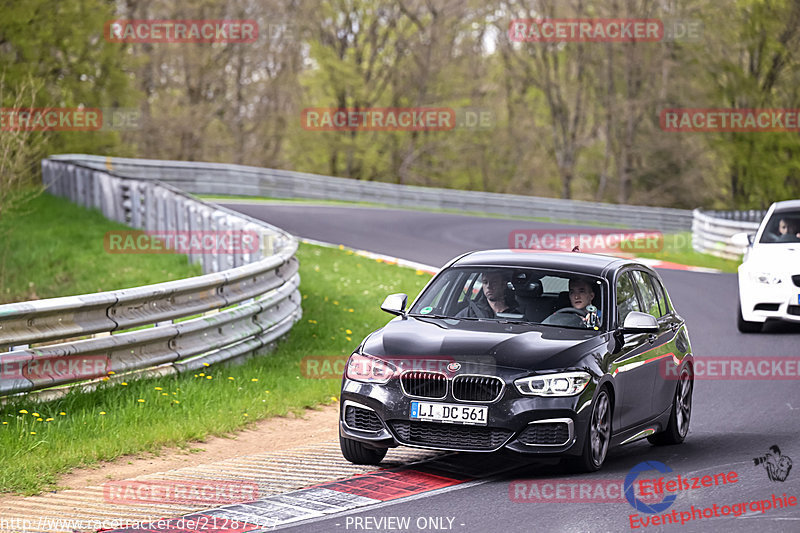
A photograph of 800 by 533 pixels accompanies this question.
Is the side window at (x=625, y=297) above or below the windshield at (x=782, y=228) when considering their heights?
above

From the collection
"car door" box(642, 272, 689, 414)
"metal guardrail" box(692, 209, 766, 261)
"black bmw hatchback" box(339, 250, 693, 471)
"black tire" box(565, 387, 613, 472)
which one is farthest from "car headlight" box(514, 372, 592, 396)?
"metal guardrail" box(692, 209, 766, 261)

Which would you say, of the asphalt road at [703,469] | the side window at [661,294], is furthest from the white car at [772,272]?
the side window at [661,294]

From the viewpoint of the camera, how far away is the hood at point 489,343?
24.2 ft

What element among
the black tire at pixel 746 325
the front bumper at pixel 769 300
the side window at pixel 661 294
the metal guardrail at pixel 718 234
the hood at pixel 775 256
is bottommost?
the metal guardrail at pixel 718 234

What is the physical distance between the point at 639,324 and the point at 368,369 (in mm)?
1943

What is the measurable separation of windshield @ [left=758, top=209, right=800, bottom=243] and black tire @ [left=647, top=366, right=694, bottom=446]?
20.8 feet

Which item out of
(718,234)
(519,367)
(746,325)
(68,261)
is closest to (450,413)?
(519,367)

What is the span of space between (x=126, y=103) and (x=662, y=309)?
31938 millimetres

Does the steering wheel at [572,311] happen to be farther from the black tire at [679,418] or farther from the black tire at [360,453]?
the black tire at [360,453]

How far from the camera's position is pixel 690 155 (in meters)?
55.4

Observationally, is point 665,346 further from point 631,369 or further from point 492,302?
point 492,302

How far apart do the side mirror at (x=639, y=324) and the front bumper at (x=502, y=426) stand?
81 centimetres

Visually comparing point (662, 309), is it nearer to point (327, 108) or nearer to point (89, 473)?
point (89, 473)

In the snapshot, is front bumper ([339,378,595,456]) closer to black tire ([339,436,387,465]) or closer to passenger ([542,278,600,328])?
black tire ([339,436,387,465])
